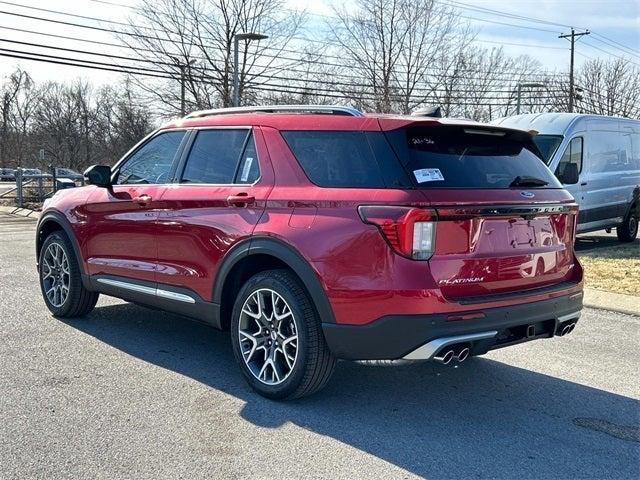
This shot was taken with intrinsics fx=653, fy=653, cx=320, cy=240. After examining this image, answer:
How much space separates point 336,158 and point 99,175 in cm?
251

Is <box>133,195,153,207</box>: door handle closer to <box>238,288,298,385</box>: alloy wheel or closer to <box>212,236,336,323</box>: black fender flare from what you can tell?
<box>212,236,336,323</box>: black fender flare

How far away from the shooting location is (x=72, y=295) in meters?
6.01

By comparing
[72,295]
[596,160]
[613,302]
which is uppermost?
[596,160]

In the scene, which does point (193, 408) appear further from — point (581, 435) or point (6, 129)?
point (6, 129)

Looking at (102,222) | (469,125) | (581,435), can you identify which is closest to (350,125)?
(469,125)

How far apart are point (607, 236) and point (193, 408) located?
1188 cm

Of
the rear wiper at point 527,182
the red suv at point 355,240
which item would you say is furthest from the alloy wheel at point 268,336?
the rear wiper at point 527,182

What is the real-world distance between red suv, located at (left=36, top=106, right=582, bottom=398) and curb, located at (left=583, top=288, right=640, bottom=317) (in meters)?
2.97

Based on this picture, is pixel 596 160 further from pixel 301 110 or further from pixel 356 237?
pixel 356 237

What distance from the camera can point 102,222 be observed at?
18.5ft

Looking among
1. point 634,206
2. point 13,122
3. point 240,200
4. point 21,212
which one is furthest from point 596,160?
point 13,122

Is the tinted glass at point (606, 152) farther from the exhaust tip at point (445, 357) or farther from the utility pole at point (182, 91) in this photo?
the utility pole at point (182, 91)

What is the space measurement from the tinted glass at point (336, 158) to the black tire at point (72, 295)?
2.82m

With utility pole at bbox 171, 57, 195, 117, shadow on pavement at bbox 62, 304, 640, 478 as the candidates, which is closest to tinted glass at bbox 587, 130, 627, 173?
shadow on pavement at bbox 62, 304, 640, 478
